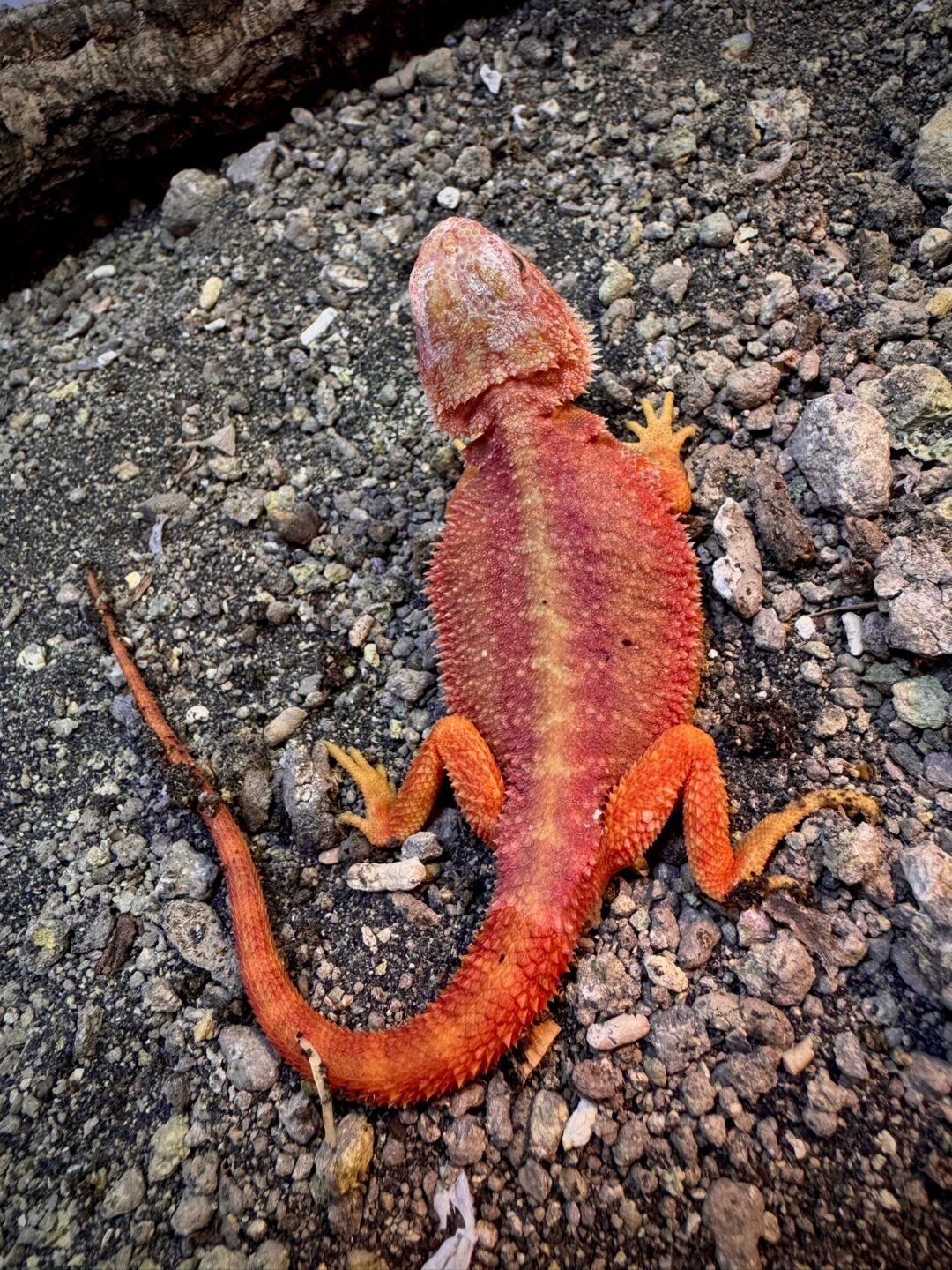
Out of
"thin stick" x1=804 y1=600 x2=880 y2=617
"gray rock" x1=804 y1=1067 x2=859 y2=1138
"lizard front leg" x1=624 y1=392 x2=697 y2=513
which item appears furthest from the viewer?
"lizard front leg" x1=624 y1=392 x2=697 y2=513

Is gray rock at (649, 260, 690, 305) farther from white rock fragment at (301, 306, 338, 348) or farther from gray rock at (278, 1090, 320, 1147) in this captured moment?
gray rock at (278, 1090, 320, 1147)

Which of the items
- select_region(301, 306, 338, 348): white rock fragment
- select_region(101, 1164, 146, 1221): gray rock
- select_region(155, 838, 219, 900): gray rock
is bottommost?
select_region(101, 1164, 146, 1221): gray rock

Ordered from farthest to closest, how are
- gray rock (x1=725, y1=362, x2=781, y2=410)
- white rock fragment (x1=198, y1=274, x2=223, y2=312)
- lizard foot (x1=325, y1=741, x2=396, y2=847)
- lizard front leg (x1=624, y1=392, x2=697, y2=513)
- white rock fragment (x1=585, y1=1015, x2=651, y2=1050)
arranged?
1. white rock fragment (x1=198, y1=274, x2=223, y2=312)
2. gray rock (x1=725, y1=362, x2=781, y2=410)
3. lizard front leg (x1=624, y1=392, x2=697, y2=513)
4. lizard foot (x1=325, y1=741, x2=396, y2=847)
5. white rock fragment (x1=585, y1=1015, x2=651, y2=1050)

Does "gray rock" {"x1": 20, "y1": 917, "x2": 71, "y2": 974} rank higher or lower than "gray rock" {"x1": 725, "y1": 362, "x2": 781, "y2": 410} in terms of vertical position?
lower

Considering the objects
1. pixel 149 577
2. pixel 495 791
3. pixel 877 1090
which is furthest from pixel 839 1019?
pixel 149 577

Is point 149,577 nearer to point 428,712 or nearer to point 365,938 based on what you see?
point 428,712

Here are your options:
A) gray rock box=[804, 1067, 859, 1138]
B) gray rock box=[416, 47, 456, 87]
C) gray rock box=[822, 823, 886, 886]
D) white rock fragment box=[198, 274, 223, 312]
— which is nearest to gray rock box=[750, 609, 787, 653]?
gray rock box=[822, 823, 886, 886]

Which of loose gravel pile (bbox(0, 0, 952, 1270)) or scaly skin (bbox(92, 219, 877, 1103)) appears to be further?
scaly skin (bbox(92, 219, 877, 1103))
